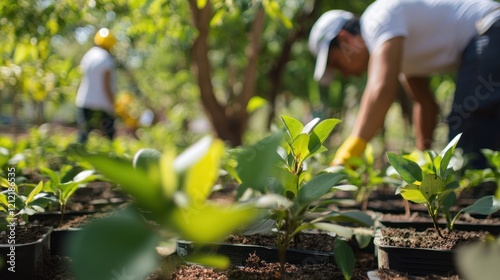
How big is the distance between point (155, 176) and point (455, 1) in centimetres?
235

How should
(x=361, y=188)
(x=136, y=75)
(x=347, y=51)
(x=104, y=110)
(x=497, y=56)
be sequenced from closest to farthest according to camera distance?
1. (x=361, y=188)
2. (x=497, y=56)
3. (x=347, y=51)
4. (x=104, y=110)
5. (x=136, y=75)

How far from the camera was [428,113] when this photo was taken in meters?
3.07

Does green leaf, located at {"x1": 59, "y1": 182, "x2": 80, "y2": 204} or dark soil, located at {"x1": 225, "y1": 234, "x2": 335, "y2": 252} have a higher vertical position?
green leaf, located at {"x1": 59, "y1": 182, "x2": 80, "y2": 204}

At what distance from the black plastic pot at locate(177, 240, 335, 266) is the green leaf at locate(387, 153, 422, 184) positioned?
0.24 meters

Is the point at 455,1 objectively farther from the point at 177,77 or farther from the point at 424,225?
the point at 177,77

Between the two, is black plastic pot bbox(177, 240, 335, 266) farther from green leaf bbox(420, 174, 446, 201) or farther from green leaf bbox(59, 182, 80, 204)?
green leaf bbox(59, 182, 80, 204)

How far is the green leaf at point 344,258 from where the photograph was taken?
2.78 ft

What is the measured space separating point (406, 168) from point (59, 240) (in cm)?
89

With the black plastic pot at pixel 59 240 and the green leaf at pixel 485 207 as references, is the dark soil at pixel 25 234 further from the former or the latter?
the green leaf at pixel 485 207

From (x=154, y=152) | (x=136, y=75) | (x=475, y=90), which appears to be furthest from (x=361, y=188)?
(x=136, y=75)

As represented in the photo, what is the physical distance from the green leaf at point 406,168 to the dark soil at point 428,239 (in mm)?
139

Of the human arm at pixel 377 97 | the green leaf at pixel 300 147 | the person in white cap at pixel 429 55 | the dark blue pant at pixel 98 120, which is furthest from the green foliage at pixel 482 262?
the dark blue pant at pixel 98 120

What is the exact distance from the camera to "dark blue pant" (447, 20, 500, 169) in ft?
7.32

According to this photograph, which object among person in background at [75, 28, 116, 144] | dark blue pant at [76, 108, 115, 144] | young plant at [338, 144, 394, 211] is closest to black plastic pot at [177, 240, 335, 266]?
young plant at [338, 144, 394, 211]
